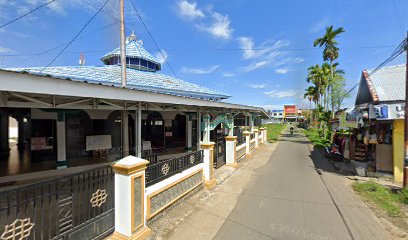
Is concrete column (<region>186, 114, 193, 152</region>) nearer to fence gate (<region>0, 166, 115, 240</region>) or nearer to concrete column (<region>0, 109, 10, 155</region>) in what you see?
fence gate (<region>0, 166, 115, 240</region>)

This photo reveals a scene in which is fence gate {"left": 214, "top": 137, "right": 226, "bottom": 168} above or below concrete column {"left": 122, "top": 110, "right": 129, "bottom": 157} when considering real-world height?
below

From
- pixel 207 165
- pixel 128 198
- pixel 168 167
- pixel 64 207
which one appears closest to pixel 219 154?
pixel 207 165

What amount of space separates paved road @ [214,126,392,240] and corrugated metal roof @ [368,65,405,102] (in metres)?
4.14

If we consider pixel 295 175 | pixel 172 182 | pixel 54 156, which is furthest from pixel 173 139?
pixel 172 182

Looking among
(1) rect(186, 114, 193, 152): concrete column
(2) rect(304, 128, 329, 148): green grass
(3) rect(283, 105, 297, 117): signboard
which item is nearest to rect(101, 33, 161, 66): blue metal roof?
(1) rect(186, 114, 193, 152): concrete column

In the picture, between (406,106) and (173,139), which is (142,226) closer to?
(406,106)

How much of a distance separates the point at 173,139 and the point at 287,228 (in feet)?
39.6

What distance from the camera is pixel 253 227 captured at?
4867mm

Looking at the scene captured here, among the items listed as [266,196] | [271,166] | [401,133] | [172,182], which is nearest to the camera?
[172,182]

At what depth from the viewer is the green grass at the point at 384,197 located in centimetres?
583

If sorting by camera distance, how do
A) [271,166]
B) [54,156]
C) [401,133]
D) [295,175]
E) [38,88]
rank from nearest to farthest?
[38,88], [401,133], [295,175], [54,156], [271,166]

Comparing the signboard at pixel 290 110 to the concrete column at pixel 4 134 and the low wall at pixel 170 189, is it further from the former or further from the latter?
the concrete column at pixel 4 134

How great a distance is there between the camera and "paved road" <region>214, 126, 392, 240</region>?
4.63 m

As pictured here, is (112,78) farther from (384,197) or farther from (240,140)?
(384,197)
